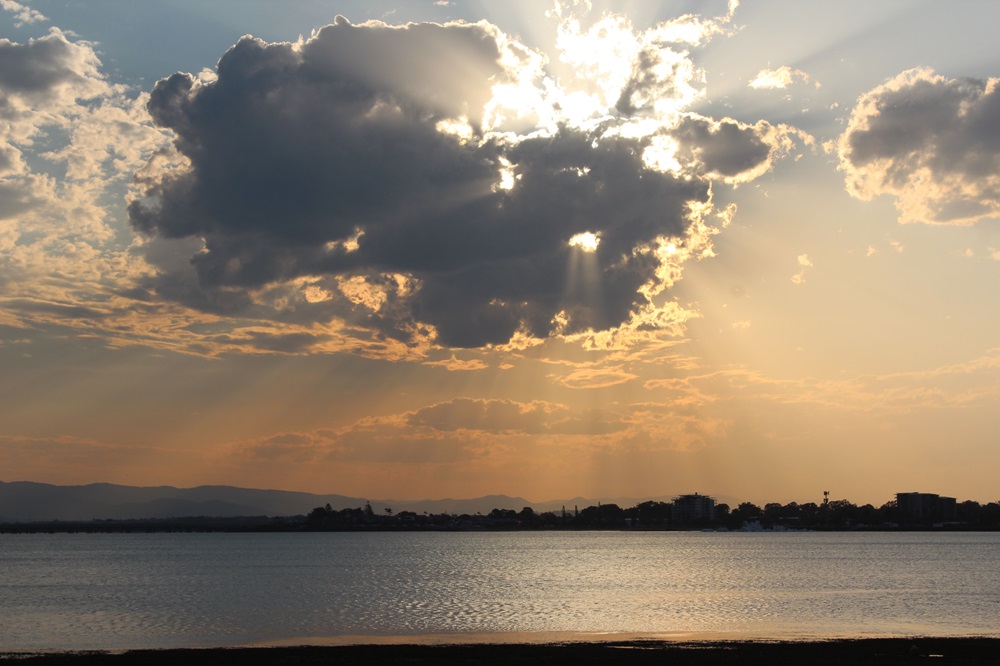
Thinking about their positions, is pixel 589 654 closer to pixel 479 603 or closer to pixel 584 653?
pixel 584 653

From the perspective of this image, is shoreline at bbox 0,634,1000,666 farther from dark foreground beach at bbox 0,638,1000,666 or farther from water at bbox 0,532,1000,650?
water at bbox 0,532,1000,650

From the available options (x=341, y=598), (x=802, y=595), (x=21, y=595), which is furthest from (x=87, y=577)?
(x=802, y=595)

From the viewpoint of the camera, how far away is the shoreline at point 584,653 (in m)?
55.3

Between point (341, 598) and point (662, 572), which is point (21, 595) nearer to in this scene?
point (341, 598)

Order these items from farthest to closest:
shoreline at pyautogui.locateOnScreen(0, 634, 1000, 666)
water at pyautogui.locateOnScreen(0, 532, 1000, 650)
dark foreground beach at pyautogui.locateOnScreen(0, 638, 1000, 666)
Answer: water at pyautogui.locateOnScreen(0, 532, 1000, 650), shoreline at pyautogui.locateOnScreen(0, 634, 1000, 666), dark foreground beach at pyautogui.locateOnScreen(0, 638, 1000, 666)

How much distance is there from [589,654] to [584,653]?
653 millimetres

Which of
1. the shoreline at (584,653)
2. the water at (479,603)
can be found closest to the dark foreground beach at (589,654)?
the shoreline at (584,653)

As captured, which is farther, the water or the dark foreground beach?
the water

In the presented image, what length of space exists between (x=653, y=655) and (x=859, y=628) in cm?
2704

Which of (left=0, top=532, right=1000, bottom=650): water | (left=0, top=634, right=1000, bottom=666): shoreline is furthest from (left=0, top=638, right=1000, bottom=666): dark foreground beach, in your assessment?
(left=0, top=532, right=1000, bottom=650): water

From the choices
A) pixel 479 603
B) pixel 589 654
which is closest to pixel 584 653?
pixel 589 654

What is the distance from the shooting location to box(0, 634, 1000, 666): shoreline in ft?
181

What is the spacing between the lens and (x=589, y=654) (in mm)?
58312

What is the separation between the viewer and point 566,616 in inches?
3364
